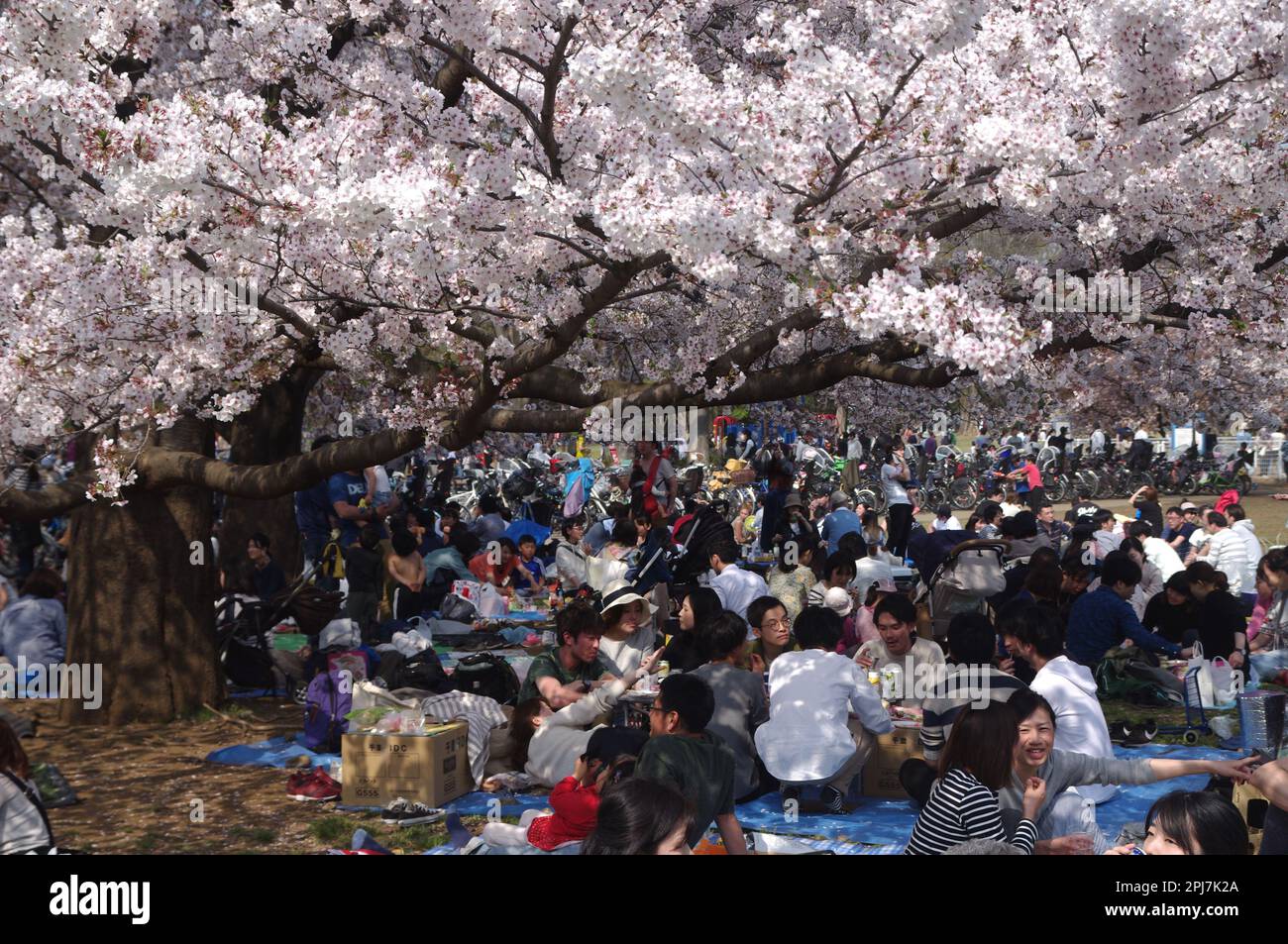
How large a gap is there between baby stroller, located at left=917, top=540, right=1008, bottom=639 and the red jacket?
5.39 meters

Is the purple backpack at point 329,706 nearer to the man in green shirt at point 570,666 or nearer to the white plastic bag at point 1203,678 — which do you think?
the man in green shirt at point 570,666

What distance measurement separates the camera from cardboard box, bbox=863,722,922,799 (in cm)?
845

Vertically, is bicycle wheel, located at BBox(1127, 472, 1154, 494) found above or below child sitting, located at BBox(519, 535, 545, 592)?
above

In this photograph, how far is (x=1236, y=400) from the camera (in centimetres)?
1933

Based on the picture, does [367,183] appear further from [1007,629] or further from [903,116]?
[1007,629]

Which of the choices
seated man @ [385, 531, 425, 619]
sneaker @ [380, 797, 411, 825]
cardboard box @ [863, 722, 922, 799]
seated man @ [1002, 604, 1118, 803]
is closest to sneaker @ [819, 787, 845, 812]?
cardboard box @ [863, 722, 922, 799]

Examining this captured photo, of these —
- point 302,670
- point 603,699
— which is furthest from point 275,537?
point 603,699

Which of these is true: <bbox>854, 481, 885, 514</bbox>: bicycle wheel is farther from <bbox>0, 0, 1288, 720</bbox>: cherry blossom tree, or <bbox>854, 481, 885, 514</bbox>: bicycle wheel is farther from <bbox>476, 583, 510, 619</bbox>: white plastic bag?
<bbox>0, 0, 1288, 720</bbox>: cherry blossom tree

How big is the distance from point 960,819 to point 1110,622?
5555 mm

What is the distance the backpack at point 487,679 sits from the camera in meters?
10.0

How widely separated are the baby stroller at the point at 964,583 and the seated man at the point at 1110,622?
0.95 m

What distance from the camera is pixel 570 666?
29.0ft

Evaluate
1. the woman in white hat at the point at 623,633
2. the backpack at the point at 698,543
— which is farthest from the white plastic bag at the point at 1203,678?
the backpack at the point at 698,543

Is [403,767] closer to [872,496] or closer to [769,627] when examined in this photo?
[769,627]
